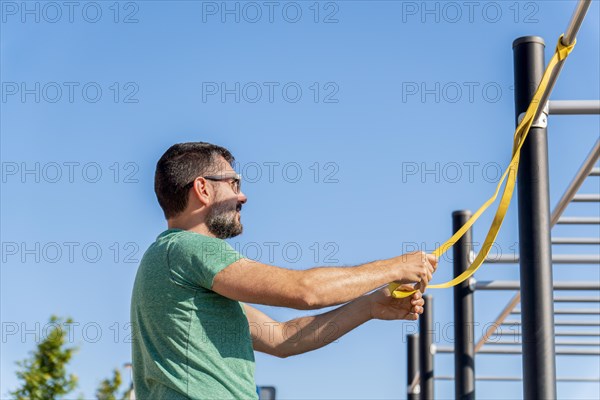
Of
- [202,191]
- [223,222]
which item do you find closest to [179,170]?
[202,191]

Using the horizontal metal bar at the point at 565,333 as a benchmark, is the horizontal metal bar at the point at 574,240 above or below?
above

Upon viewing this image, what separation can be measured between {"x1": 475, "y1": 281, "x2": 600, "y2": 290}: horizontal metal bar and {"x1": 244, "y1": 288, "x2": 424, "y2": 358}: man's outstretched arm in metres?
3.00

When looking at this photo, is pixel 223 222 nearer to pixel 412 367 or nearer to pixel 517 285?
pixel 517 285

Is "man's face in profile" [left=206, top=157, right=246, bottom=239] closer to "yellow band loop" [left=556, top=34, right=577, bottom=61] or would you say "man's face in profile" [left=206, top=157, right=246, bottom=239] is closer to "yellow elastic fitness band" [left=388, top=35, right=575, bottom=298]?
"yellow elastic fitness band" [left=388, top=35, right=575, bottom=298]

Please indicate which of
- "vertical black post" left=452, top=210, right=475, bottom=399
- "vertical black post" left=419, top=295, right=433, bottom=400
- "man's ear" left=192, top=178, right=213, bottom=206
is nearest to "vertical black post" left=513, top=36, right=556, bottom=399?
"man's ear" left=192, top=178, right=213, bottom=206

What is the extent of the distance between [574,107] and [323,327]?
1.47 m

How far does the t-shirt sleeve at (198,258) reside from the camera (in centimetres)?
339

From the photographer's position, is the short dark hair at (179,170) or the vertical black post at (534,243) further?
the vertical black post at (534,243)

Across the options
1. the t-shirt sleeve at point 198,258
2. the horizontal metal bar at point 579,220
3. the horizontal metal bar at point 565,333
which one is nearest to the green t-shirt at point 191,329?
the t-shirt sleeve at point 198,258

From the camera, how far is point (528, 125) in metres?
4.49

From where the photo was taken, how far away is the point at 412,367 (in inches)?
457

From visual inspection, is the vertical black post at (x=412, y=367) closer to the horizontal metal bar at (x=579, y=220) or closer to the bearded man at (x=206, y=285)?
the horizontal metal bar at (x=579, y=220)

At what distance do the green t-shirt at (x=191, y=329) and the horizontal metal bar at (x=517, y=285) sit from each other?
3656 millimetres

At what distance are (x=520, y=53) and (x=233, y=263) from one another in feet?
6.39
